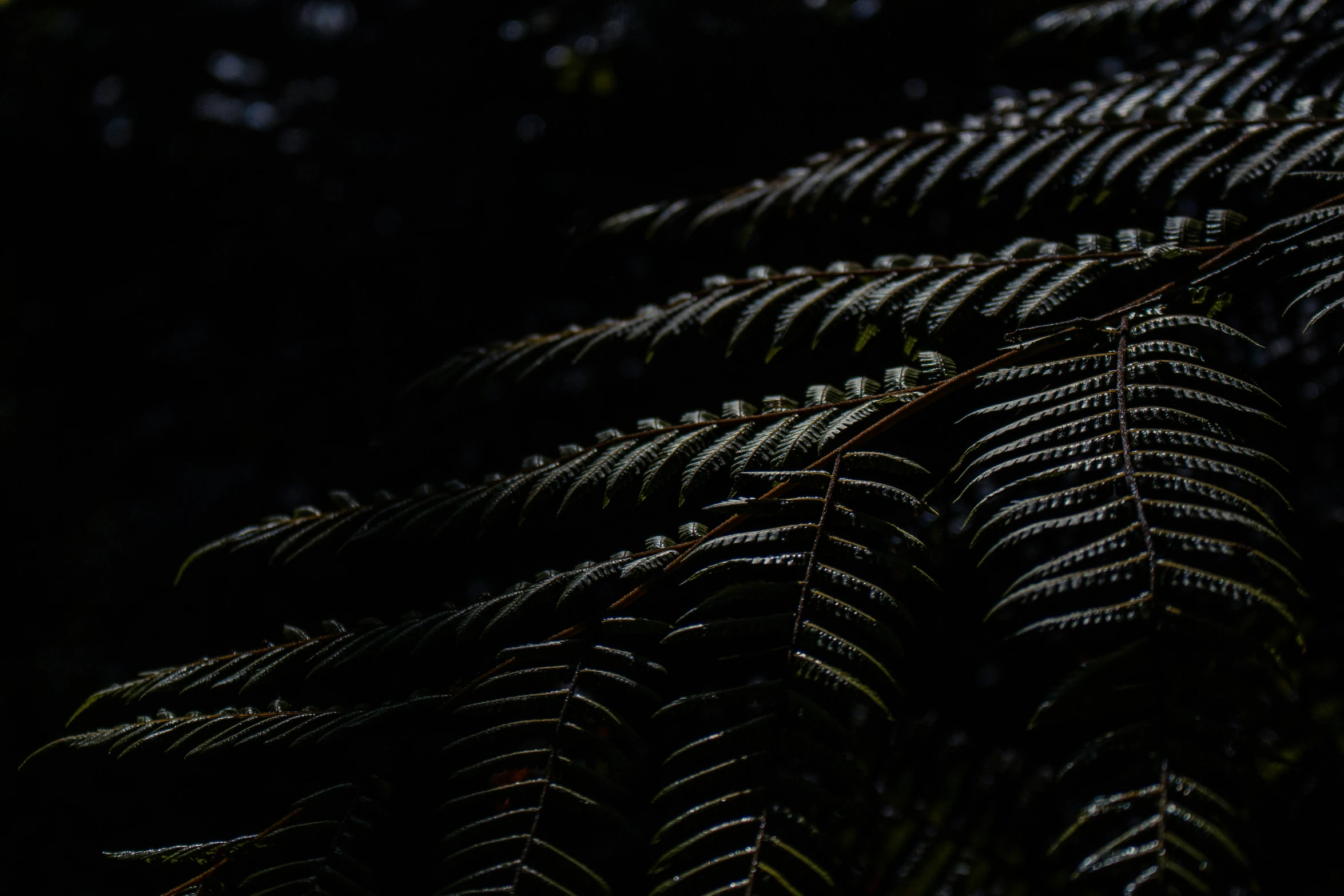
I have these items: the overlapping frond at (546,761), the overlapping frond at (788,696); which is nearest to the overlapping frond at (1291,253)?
the overlapping frond at (788,696)

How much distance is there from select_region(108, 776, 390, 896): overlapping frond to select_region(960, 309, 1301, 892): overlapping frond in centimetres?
57

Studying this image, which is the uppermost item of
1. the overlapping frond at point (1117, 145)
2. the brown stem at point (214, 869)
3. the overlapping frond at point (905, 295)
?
the overlapping frond at point (1117, 145)

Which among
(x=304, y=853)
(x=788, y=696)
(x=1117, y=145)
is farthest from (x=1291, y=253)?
(x=304, y=853)

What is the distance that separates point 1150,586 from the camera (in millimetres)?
568

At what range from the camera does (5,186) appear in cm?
305

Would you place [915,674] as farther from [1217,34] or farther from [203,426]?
[203,426]

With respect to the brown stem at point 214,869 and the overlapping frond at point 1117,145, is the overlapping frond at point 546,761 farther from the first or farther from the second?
the overlapping frond at point 1117,145

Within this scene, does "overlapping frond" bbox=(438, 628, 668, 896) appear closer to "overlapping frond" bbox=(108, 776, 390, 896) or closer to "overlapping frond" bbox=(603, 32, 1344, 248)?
"overlapping frond" bbox=(108, 776, 390, 896)

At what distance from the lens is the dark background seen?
1.98 meters

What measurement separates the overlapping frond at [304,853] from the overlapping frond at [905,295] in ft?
1.87

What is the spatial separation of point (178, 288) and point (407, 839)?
8.17ft

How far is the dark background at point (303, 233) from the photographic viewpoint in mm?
1981

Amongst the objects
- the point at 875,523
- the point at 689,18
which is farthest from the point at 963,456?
the point at 689,18

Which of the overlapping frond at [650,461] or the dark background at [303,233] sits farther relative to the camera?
the dark background at [303,233]
